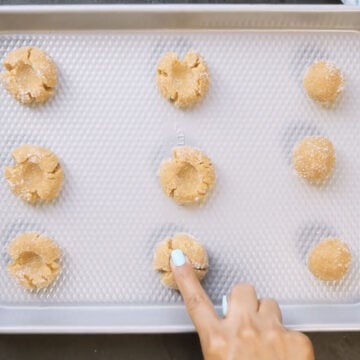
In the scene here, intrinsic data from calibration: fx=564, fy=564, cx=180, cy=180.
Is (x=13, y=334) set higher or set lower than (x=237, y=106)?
lower

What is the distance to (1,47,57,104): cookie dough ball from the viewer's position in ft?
3.73

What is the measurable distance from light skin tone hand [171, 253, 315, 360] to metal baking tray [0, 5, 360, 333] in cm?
9

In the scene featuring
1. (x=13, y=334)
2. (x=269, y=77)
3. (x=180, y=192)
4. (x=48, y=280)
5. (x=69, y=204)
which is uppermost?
(x=269, y=77)

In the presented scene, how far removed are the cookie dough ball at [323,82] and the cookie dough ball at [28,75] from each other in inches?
20.8

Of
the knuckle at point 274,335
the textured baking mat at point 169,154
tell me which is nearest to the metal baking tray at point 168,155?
the textured baking mat at point 169,154

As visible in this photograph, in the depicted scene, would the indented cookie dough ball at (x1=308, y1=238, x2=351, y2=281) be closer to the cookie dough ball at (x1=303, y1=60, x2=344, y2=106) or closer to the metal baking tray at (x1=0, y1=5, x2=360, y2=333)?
the metal baking tray at (x1=0, y1=5, x2=360, y2=333)

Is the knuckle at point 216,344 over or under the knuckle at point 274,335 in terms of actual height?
under

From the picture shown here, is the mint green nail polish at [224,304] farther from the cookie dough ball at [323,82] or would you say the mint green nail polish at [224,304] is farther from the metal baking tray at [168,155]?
the cookie dough ball at [323,82]

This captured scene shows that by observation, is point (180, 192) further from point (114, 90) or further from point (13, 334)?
point (13, 334)

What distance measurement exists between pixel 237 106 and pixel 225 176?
5.9 inches

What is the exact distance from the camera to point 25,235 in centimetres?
114

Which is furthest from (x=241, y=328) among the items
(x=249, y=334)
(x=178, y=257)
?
(x=178, y=257)

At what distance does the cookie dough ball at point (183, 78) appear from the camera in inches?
45.1

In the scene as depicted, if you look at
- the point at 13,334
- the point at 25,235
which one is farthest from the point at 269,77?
the point at 13,334
